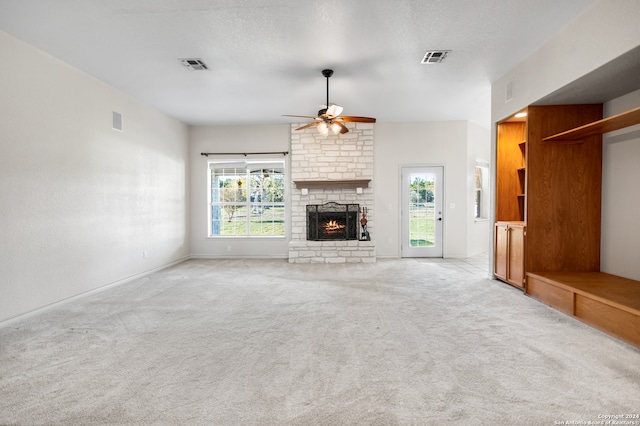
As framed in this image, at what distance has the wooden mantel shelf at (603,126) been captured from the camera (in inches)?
109

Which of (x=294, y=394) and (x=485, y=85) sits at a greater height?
(x=485, y=85)

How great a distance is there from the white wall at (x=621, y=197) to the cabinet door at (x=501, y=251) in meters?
1.04

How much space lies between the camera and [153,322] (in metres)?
3.14

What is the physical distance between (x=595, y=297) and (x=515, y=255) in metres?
1.44

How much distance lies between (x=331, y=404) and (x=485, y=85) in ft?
16.6

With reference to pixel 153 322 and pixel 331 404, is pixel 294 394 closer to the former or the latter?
pixel 331 404

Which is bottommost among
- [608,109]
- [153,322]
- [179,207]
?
[153,322]

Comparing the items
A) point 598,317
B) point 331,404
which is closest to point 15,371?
point 331,404

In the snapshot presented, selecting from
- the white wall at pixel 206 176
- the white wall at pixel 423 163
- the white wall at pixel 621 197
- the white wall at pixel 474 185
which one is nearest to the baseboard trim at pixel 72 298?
the white wall at pixel 206 176

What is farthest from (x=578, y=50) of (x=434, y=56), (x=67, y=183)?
(x=67, y=183)

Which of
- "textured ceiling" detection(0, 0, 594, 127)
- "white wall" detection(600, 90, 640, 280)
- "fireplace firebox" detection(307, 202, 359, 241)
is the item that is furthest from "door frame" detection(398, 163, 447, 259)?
"white wall" detection(600, 90, 640, 280)

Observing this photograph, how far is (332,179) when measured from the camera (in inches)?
266

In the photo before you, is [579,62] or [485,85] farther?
[485,85]

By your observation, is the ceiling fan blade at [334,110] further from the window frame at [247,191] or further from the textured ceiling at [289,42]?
the window frame at [247,191]
